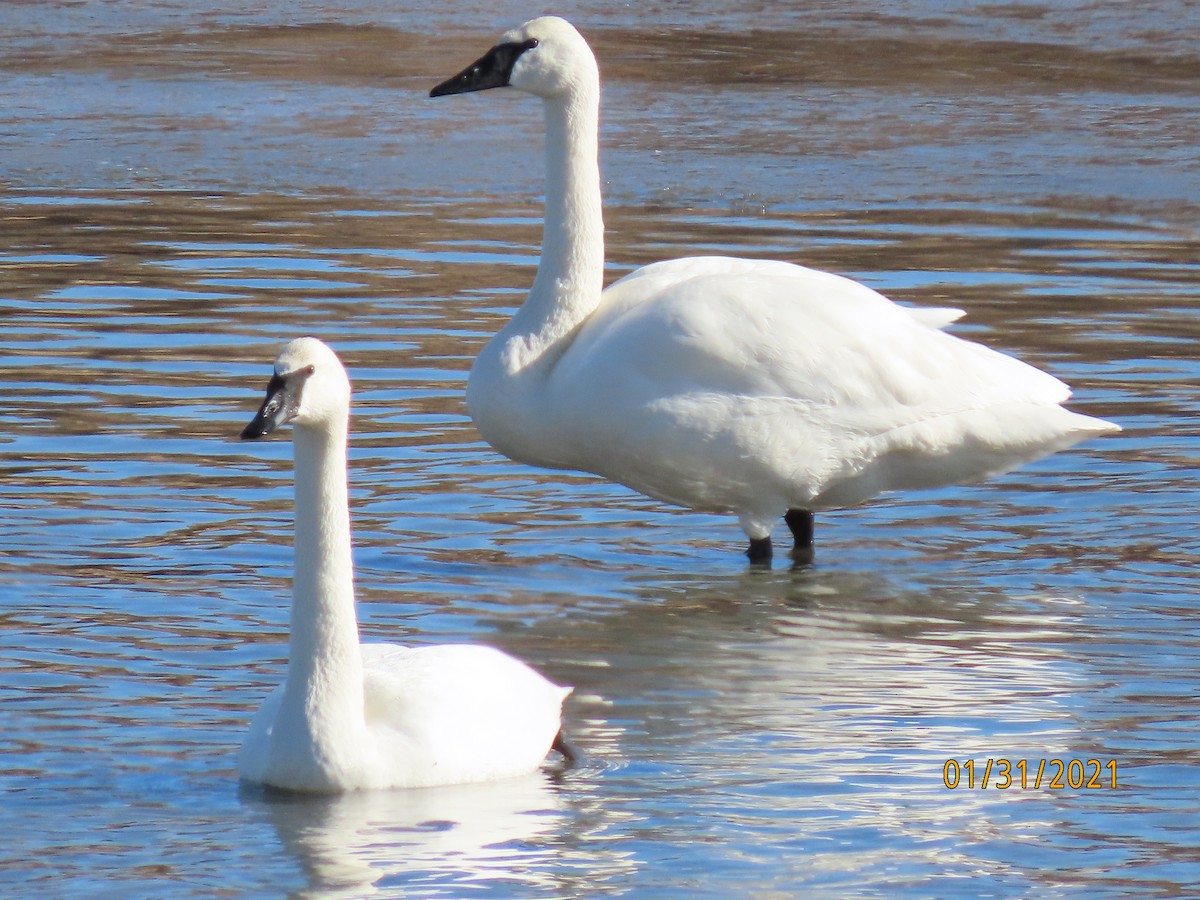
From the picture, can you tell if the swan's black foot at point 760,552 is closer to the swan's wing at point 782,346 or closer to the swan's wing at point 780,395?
the swan's wing at point 780,395

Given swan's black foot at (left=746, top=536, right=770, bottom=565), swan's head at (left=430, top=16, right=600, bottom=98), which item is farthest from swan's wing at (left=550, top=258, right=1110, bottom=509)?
swan's head at (left=430, top=16, right=600, bottom=98)

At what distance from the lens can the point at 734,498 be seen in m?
7.02

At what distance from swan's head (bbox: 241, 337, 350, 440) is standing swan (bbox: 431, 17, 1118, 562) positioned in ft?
6.67

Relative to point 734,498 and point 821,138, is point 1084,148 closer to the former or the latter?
point 821,138

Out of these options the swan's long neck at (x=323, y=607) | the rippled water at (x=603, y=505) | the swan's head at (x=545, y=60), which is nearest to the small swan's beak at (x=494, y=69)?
the swan's head at (x=545, y=60)

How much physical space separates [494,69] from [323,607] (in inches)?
123

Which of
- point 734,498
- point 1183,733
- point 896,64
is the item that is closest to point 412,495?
point 734,498

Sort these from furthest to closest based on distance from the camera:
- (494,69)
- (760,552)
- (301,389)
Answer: (494,69) → (760,552) → (301,389)

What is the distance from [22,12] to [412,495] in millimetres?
10812

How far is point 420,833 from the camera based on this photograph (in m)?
4.62

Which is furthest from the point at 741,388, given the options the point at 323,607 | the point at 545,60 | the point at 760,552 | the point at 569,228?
the point at 323,607

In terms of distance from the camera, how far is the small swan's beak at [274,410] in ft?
15.4

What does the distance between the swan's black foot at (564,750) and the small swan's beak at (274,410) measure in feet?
3.18
